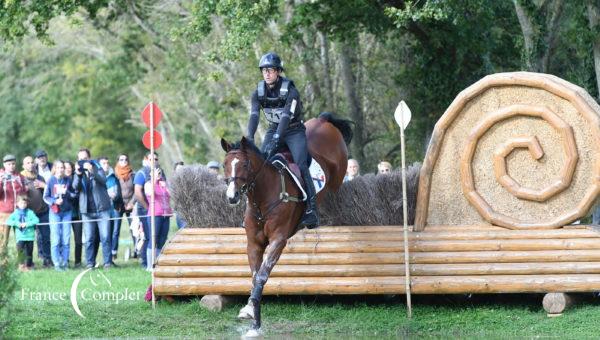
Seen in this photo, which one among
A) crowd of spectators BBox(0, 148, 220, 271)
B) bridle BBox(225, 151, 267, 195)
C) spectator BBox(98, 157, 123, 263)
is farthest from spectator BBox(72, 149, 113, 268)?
bridle BBox(225, 151, 267, 195)

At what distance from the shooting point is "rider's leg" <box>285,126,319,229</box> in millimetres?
15133

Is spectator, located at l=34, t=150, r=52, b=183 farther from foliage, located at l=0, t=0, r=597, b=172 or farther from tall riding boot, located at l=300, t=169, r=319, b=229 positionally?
tall riding boot, located at l=300, t=169, r=319, b=229

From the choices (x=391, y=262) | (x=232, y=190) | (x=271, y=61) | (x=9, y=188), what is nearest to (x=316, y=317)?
(x=391, y=262)

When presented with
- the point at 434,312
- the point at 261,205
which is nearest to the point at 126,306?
the point at 261,205

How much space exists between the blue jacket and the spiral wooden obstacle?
6.38m

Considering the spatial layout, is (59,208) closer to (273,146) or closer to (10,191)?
(10,191)

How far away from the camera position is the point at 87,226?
22.5m

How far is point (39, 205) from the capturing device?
22797 mm

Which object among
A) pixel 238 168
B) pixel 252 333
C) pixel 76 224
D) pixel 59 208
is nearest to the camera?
pixel 238 168

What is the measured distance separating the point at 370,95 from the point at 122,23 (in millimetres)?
10852

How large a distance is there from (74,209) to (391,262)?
896cm

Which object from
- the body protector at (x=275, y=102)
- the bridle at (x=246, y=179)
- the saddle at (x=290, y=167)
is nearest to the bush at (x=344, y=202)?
the saddle at (x=290, y=167)

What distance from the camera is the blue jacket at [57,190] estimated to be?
73.4 feet

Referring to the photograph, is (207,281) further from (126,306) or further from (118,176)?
(118,176)
